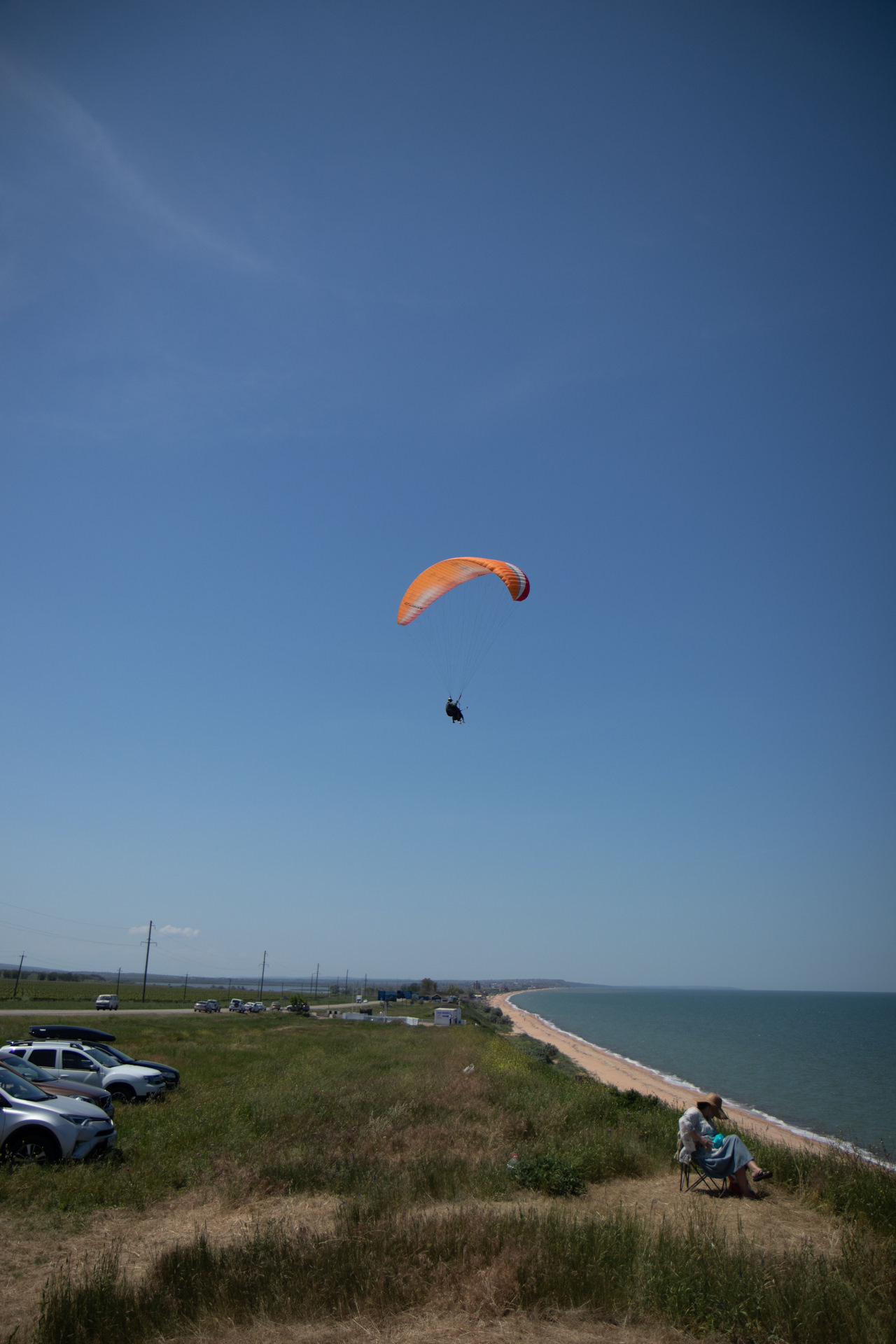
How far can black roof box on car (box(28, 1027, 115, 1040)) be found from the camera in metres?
23.5

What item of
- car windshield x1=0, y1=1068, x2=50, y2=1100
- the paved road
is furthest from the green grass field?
the paved road

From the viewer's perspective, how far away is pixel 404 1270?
6.40 metres

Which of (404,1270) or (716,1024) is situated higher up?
(404,1270)

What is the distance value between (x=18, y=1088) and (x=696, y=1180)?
10501mm

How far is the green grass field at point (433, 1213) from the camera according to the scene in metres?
5.85

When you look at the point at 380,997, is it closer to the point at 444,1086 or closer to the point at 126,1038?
the point at 126,1038

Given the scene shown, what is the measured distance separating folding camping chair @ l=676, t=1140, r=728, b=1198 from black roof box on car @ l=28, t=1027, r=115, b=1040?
20.8 metres

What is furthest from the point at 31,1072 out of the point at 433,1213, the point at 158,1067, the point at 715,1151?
the point at 715,1151

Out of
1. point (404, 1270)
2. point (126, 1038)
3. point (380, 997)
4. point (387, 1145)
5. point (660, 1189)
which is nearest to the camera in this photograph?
point (404, 1270)

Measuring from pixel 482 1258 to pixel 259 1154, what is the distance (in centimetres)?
594

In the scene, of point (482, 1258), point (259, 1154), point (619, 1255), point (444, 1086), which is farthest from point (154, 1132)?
point (619, 1255)

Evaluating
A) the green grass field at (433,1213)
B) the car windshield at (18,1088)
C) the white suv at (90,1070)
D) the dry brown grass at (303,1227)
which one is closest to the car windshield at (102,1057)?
the white suv at (90,1070)

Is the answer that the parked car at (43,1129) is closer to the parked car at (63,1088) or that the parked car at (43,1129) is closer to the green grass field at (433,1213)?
the green grass field at (433,1213)

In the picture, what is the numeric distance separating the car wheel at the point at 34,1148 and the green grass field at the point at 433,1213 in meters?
0.40
